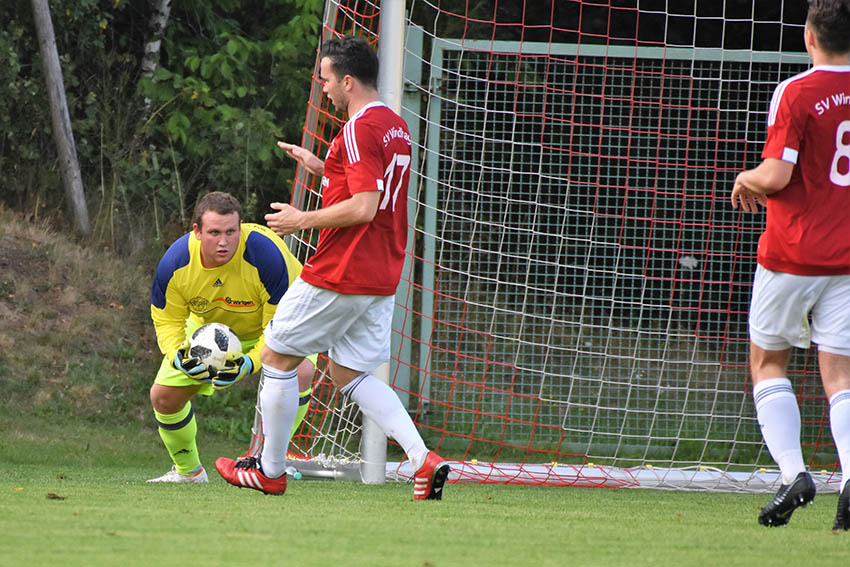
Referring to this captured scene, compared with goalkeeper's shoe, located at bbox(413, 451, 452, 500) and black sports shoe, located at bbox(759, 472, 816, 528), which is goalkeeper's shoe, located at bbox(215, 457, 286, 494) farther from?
black sports shoe, located at bbox(759, 472, 816, 528)

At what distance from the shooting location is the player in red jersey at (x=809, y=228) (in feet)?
12.6

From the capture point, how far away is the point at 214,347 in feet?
17.0

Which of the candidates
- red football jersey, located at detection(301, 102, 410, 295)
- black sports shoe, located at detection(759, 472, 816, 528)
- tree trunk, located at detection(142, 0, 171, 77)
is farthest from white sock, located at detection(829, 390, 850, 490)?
tree trunk, located at detection(142, 0, 171, 77)

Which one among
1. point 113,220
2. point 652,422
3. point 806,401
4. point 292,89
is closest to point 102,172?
point 113,220

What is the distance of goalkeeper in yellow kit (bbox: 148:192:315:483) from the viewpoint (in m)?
5.27

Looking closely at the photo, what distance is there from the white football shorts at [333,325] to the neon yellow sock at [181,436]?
56.2 inches

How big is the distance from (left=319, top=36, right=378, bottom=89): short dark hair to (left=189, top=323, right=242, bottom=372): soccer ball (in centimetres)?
143

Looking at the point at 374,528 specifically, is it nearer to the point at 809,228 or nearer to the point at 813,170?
the point at 809,228

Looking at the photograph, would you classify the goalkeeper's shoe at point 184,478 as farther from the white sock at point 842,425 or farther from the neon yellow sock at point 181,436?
the white sock at point 842,425

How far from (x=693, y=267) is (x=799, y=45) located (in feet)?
7.93

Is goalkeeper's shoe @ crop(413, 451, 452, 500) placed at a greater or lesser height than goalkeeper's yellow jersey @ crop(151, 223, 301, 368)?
lesser

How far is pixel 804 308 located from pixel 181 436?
320cm

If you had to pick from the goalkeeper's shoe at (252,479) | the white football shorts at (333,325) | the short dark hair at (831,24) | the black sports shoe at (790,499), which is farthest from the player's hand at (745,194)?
the goalkeeper's shoe at (252,479)

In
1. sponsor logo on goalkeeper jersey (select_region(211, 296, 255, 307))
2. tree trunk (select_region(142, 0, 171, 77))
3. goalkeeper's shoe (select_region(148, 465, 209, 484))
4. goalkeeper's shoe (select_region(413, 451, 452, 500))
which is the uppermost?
tree trunk (select_region(142, 0, 171, 77))
